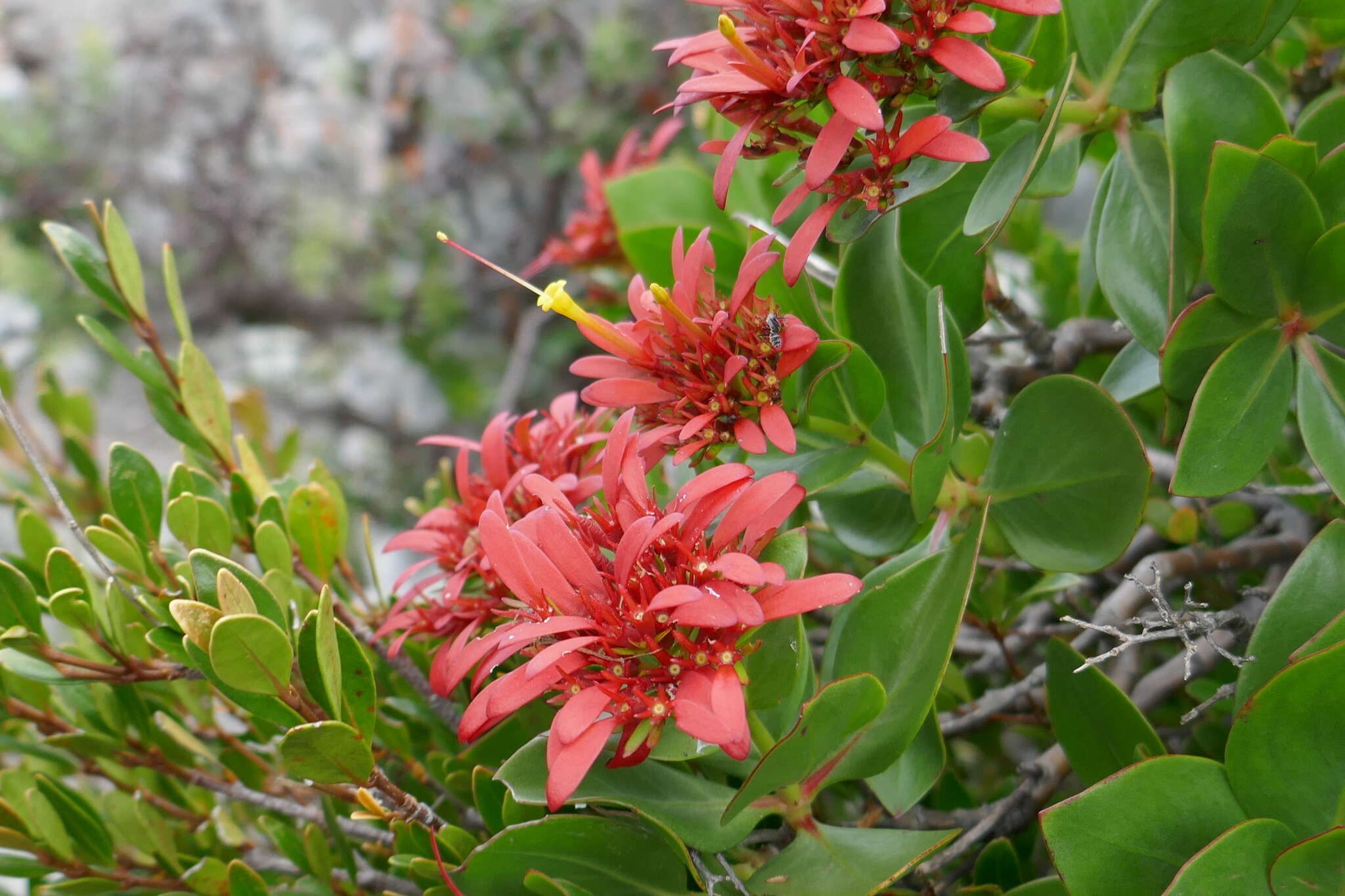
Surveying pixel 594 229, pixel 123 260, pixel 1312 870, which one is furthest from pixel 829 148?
pixel 594 229

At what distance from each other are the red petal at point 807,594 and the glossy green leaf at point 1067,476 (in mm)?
210

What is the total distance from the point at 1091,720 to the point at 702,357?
1.13 ft

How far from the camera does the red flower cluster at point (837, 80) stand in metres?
0.52

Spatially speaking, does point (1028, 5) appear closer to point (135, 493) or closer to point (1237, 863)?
point (1237, 863)

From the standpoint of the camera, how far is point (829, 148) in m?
0.54

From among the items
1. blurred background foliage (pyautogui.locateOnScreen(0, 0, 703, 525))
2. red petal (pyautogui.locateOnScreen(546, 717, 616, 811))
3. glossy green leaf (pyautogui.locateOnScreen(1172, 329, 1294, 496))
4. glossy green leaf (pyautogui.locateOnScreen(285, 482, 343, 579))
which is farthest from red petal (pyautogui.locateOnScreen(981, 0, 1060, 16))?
blurred background foliage (pyautogui.locateOnScreen(0, 0, 703, 525))

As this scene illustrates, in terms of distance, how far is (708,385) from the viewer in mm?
579

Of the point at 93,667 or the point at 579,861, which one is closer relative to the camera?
the point at 579,861

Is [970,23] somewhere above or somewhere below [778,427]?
above

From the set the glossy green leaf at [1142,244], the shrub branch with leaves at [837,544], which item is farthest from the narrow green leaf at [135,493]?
the glossy green leaf at [1142,244]

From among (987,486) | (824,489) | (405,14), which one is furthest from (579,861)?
(405,14)

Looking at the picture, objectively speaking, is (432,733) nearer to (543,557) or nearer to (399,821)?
(399,821)

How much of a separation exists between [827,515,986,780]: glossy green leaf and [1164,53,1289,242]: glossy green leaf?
0.82ft

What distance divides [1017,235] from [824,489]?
0.83 metres
